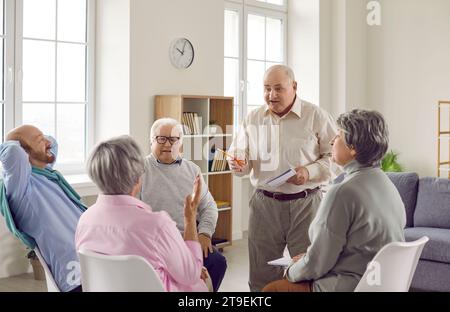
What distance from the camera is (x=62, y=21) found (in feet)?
18.3

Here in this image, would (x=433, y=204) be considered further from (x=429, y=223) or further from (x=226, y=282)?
(x=226, y=282)

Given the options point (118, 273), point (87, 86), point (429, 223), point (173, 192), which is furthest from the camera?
point (87, 86)

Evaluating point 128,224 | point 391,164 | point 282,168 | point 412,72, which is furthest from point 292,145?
point 412,72

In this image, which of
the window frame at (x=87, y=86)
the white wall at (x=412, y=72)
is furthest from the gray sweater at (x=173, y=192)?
the white wall at (x=412, y=72)

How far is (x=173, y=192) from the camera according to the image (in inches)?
133

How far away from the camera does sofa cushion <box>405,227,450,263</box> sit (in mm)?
4492

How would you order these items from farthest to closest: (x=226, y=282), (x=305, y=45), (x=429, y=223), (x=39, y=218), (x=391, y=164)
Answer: (x=305, y=45) < (x=391, y=164) < (x=429, y=223) < (x=226, y=282) < (x=39, y=218)

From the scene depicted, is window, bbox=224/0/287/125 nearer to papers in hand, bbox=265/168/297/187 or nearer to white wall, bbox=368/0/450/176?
white wall, bbox=368/0/450/176

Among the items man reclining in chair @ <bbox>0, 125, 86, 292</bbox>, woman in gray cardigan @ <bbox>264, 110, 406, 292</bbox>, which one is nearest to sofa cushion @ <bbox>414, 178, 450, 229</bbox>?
woman in gray cardigan @ <bbox>264, 110, 406, 292</bbox>

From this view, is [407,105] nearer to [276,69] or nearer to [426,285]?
[426,285]

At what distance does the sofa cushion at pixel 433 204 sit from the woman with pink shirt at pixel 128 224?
10.2ft

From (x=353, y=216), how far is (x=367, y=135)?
32cm

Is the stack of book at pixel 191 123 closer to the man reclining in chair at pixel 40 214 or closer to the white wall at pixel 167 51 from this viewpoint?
the white wall at pixel 167 51
